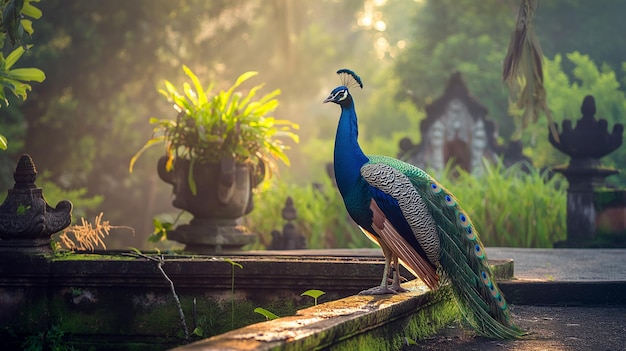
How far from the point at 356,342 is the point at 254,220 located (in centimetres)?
1256

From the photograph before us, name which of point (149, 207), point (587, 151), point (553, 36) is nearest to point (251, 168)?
point (587, 151)

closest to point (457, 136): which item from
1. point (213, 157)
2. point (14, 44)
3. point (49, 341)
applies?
point (213, 157)

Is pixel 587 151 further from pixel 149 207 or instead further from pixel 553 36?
pixel 553 36

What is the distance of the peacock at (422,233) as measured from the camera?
Answer: 6.15 m

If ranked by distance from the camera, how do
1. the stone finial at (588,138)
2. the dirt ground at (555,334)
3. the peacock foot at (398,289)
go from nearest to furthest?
1. the dirt ground at (555,334)
2. the peacock foot at (398,289)
3. the stone finial at (588,138)

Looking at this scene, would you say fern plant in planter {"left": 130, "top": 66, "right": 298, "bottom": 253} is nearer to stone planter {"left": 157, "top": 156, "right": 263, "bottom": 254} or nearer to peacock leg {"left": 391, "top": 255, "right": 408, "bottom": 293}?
stone planter {"left": 157, "top": 156, "right": 263, "bottom": 254}

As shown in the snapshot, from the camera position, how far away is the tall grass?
563 inches

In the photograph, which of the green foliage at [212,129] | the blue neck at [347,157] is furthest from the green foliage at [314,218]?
the blue neck at [347,157]

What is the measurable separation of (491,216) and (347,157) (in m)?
8.51

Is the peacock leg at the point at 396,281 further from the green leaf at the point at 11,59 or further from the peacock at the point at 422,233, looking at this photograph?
the green leaf at the point at 11,59

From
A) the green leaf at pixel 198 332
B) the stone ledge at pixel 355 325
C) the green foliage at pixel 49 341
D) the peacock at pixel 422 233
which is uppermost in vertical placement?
the peacock at pixel 422 233

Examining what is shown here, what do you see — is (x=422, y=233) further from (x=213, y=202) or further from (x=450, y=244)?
(x=213, y=202)

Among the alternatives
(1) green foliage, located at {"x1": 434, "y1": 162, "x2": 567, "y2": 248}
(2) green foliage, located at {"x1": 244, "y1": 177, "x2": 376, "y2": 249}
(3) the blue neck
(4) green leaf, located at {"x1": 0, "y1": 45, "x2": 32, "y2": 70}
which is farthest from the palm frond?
(4) green leaf, located at {"x1": 0, "y1": 45, "x2": 32, "y2": 70}

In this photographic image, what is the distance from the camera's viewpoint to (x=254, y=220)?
691 inches
